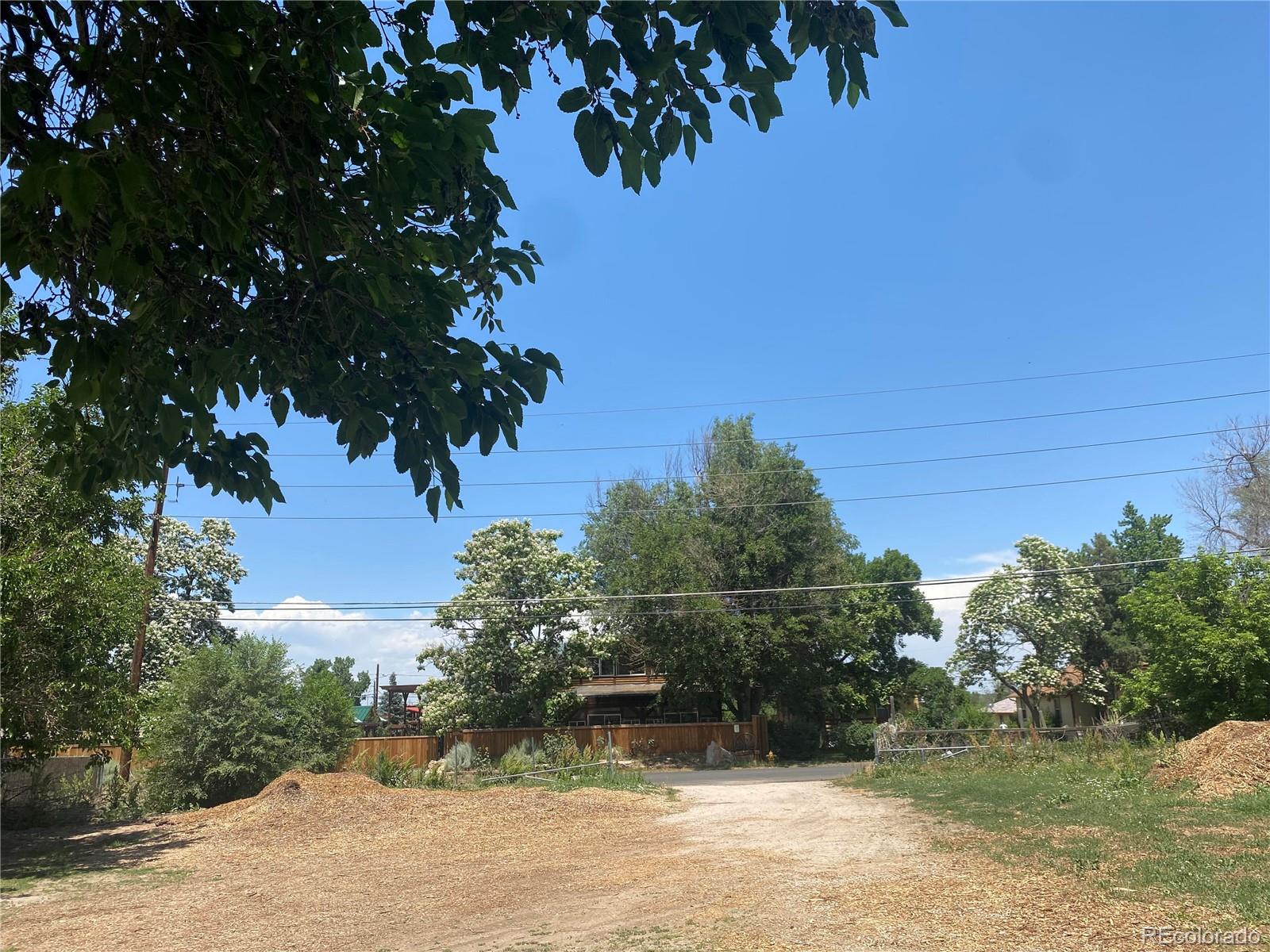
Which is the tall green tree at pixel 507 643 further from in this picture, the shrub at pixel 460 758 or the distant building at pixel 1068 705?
the distant building at pixel 1068 705

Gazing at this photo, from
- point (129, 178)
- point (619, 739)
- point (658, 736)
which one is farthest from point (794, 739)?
point (129, 178)

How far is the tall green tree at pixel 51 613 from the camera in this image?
40.3ft

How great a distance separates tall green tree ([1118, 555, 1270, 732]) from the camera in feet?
64.0

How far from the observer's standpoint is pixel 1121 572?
130 ft

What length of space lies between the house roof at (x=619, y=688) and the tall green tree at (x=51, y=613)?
27.6 metres

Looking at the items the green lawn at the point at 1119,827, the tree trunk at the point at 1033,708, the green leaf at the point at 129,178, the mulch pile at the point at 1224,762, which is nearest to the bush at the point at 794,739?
the tree trunk at the point at 1033,708

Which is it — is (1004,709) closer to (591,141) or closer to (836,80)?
(836,80)

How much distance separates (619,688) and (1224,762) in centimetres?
3136

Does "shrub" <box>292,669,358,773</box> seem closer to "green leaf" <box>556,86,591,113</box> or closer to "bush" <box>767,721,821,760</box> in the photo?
"bush" <box>767,721,821,760</box>

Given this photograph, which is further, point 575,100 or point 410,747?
point 410,747

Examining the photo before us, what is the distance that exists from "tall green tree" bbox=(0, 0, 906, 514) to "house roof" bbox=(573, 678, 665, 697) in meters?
38.3

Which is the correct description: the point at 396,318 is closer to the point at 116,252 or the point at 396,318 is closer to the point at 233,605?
the point at 116,252

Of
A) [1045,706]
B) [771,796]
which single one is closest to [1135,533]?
[1045,706]

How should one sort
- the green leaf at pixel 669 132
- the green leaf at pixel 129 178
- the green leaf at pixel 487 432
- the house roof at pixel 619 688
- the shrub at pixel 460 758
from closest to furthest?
the green leaf at pixel 129 178, the green leaf at pixel 669 132, the green leaf at pixel 487 432, the shrub at pixel 460 758, the house roof at pixel 619 688
